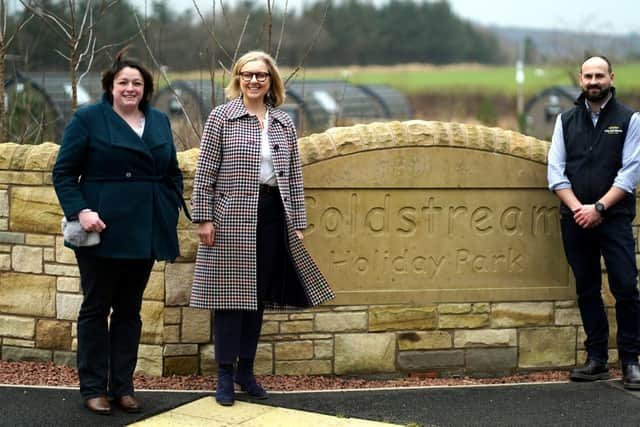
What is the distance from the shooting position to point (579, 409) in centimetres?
536

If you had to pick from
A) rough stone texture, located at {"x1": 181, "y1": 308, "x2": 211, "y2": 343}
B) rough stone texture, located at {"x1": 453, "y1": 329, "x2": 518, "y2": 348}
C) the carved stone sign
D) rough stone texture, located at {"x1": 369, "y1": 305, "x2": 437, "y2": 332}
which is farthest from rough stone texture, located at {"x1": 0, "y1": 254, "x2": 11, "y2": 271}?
rough stone texture, located at {"x1": 453, "y1": 329, "x2": 518, "y2": 348}

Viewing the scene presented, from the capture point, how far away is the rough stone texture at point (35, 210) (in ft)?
19.3

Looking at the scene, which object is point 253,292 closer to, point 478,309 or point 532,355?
point 478,309

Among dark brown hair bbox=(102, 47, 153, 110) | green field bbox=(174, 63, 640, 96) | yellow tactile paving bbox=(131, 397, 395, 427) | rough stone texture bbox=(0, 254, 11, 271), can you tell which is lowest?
yellow tactile paving bbox=(131, 397, 395, 427)

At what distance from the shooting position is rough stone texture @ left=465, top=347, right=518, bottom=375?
614 centimetres

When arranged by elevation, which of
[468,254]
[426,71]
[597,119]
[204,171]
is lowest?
[468,254]

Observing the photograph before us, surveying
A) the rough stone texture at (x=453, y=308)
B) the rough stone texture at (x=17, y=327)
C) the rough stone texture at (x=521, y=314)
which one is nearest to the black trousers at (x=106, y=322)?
the rough stone texture at (x=17, y=327)

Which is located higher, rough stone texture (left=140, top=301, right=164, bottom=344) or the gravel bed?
rough stone texture (left=140, top=301, right=164, bottom=344)

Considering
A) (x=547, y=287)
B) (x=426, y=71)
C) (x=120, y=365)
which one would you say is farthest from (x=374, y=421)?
(x=426, y=71)

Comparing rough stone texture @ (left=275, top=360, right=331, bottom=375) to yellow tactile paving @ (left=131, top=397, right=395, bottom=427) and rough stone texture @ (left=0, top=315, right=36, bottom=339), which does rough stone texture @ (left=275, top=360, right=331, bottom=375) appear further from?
rough stone texture @ (left=0, top=315, right=36, bottom=339)

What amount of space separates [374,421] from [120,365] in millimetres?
1320

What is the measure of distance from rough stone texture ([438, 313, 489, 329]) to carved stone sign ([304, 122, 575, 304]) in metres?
0.11

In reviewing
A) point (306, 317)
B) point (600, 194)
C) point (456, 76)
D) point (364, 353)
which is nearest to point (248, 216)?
point (306, 317)

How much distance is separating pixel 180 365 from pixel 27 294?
3.53 feet
